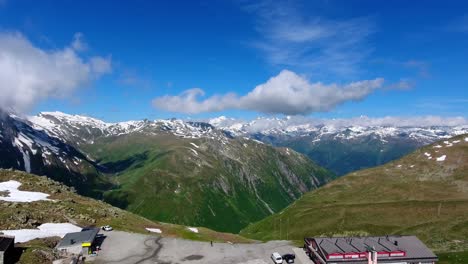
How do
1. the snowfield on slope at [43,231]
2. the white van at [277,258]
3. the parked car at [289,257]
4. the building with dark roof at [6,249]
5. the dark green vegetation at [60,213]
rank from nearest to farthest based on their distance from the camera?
the building with dark roof at [6,249] → the white van at [277,258] → the snowfield on slope at [43,231] → the parked car at [289,257] → the dark green vegetation at [60,213]

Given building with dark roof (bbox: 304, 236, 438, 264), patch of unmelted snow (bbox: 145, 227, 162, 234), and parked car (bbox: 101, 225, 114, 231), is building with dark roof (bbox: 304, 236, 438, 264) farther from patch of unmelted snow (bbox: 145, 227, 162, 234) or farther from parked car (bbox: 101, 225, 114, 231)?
parked car (bbox: 101, 225, 114, 231)

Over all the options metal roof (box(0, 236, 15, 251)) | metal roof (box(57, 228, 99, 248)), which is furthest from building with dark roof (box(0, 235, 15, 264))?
metal roof (box(57, 228, 99, 248))

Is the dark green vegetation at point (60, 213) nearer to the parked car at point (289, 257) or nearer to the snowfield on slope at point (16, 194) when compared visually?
the snowfield on slope at point (16, 194)

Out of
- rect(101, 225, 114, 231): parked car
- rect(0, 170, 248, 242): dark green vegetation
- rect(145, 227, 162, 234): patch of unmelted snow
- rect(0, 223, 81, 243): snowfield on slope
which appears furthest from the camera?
rect(145, 227, 162, 234): patch of unmelted snow

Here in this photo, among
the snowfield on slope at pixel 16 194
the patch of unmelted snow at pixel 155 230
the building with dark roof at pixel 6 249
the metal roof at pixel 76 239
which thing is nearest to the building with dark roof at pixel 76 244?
the metal roof at pixel 76 239

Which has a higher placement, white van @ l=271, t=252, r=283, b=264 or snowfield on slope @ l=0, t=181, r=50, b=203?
snowfield on slope @ l=0, t=181, r=50, b=203

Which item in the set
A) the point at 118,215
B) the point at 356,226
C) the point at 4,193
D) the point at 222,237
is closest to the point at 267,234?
the point at 356,226

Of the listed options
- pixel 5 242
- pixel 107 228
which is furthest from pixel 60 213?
pixel 5 242
